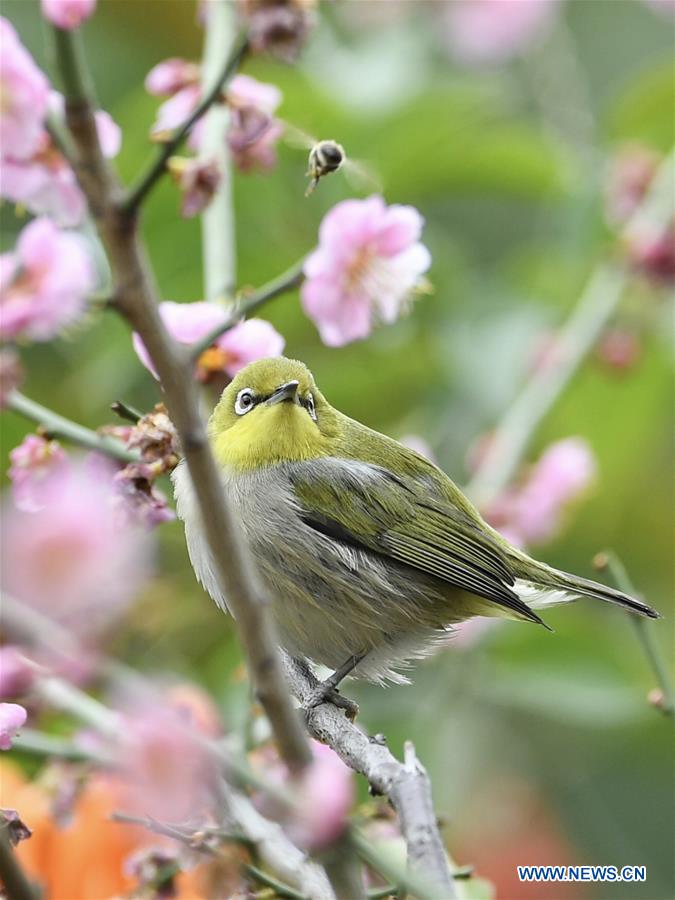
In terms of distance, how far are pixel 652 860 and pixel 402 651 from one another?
4.48 feet

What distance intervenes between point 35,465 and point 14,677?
44 cm

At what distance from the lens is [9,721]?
48.3 inches

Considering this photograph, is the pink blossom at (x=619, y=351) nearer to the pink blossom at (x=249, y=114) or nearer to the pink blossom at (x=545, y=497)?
the pink blossom at (x=545, y=497)

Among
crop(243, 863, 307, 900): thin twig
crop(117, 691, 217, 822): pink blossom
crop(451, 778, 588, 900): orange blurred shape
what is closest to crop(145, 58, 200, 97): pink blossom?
crop(243, 863, 307, 900): thin twig

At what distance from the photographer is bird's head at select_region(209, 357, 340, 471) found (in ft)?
7.64

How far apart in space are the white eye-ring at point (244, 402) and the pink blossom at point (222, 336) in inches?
19.8

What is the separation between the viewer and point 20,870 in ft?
3.33

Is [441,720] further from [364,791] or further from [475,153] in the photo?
[475,153]

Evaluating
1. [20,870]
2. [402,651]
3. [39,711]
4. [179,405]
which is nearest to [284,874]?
[39,711]

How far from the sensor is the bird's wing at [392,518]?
2381 millimetres

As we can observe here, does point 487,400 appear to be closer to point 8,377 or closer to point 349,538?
point 349,538

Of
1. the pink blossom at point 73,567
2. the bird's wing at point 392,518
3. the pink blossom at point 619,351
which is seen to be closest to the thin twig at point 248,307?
the pink blossom at point 73,567

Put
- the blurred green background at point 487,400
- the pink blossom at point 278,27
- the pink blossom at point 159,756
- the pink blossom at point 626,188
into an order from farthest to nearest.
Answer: the pink blossom at point 626,188 → the blurred green background at point 487,400 → the pink blossom at point 278,27 → the pink blossom at point 159,756

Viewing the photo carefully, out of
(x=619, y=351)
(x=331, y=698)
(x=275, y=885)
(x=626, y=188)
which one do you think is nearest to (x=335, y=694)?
(x=331, y=698)
